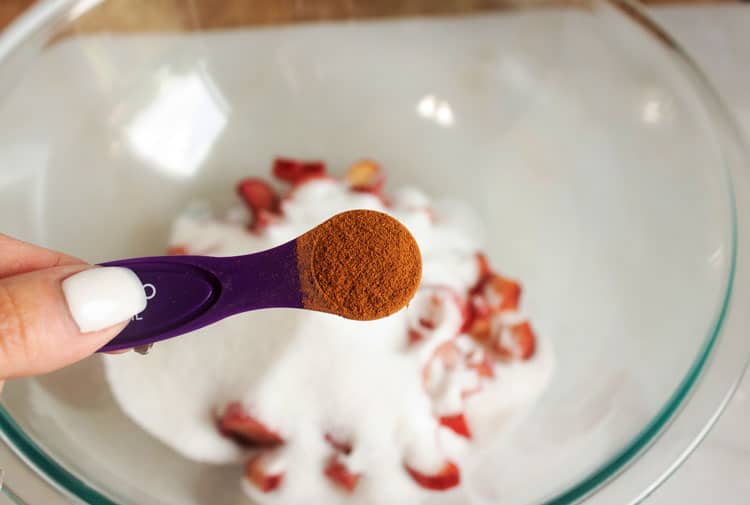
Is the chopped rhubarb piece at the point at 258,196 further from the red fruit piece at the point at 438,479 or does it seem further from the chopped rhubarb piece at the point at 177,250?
the red fruit piece at the point at 438,479

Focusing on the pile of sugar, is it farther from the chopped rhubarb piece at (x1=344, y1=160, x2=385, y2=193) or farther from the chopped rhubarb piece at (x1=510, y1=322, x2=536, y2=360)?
the chopped rhubarb piece at (x1=344, y1=160, x2=385, y2=193)

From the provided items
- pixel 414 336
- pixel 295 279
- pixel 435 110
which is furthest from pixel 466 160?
pixel 295 279

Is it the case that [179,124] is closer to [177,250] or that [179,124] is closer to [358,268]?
[177,250]

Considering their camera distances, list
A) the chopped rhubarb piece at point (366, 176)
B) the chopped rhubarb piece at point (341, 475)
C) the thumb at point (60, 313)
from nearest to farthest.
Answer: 1. the thumb at point (60, 313)
2. the chopped rhubarb piece at point (341, 475)
3. the chopped rhubarb piece at point (366, 176)

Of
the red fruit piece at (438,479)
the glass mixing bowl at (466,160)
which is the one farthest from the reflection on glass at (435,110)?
the red fruit piece at (438,479)

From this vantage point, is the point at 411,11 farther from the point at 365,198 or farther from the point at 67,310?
the point at 67,310

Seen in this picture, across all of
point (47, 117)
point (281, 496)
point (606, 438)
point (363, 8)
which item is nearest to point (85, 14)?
point (47, 117)

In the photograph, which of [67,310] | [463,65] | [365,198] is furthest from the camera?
[463,65]
